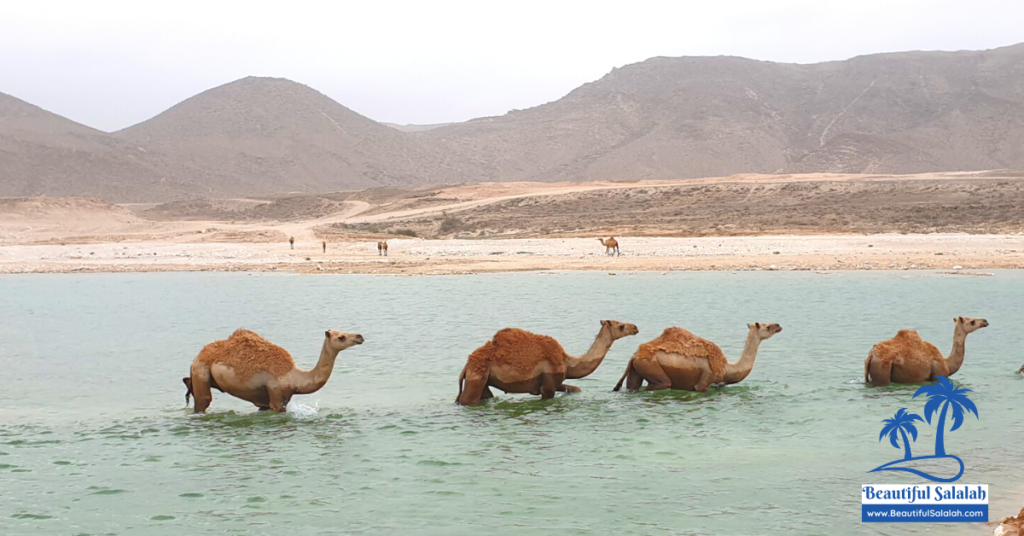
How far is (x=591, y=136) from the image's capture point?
159 meters

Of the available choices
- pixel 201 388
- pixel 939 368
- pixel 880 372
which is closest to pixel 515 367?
pixel 201 388

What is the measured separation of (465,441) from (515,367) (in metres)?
1.54

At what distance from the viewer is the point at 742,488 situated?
8625mm

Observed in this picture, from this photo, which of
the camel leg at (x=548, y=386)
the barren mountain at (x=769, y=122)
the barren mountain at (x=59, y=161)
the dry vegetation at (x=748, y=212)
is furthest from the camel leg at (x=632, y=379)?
the barren mountain at (x=769, y=122)

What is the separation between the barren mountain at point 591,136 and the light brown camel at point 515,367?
119 metres

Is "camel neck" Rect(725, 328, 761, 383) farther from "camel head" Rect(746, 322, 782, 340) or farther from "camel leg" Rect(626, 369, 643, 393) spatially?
"camel leg" Rect(626, 369, 643, 393)

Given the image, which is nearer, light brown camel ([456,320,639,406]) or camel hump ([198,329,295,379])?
camel hump ([198,329,295,379])

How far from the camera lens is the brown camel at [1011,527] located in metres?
6.57

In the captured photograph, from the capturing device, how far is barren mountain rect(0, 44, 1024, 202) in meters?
134

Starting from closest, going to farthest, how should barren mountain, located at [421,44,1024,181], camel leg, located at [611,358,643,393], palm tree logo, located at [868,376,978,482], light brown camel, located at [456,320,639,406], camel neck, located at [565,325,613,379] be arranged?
palm tree logo, located at [868,376,978,482]
light brown camel, located at [456,320,639,406]
camel neck, located at [565,325,613,379]
camel leg, located at [611,358,643,393]
barren mountain, located at [421,44,1024,181]

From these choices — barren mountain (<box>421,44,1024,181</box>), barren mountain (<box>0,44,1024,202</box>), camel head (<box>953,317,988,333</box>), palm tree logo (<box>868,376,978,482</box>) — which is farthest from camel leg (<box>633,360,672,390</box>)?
barren mountain (<box>421,44,1024,181</box>)

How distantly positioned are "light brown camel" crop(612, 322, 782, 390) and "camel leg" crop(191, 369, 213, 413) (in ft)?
17.0

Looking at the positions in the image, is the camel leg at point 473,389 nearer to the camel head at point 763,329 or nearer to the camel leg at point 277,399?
the camel leg at point 277,399

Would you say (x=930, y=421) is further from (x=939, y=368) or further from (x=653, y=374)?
(x=653, y=374)
